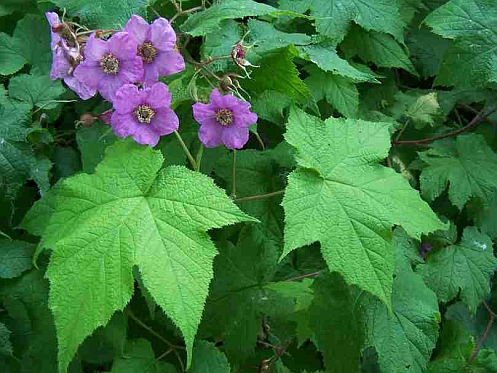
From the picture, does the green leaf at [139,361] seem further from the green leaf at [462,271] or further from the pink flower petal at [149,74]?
the green leaf at [462,271]

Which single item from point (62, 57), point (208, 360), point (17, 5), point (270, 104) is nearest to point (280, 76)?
point (270, 104)

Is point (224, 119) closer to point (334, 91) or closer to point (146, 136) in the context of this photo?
point (146, 136)

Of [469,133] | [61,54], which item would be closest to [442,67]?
[469,133]

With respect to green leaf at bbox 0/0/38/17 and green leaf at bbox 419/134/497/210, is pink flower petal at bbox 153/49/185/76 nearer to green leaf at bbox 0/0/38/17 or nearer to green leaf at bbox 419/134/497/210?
green leaf at bbox 0/0/38/17

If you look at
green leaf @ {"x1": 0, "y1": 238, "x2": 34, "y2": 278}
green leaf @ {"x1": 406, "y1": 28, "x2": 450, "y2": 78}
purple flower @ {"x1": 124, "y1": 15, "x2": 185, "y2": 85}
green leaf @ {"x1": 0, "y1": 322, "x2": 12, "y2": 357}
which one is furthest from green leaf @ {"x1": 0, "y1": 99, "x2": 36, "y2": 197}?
green leaf @ {"x1": 406, "y1": 28, "x2": 450, "y2": 78}

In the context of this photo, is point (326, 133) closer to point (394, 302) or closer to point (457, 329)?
point (394, 302)

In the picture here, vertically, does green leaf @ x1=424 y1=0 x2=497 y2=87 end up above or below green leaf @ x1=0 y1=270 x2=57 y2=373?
above

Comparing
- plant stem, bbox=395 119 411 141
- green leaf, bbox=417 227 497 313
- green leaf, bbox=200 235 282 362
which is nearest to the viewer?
green leaf, bbox=200 235 282 362
